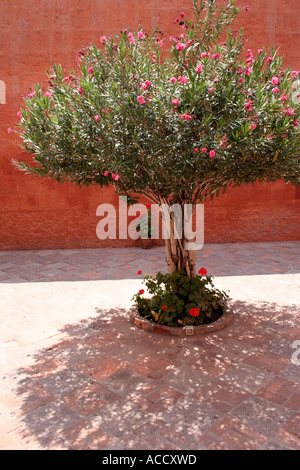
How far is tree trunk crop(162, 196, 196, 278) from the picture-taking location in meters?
5.02

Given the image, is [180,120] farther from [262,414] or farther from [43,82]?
[43,82]

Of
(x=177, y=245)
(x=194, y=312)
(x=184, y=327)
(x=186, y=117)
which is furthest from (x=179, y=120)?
(x=184, y=327)

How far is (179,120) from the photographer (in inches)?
150

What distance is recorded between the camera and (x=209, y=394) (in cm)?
363

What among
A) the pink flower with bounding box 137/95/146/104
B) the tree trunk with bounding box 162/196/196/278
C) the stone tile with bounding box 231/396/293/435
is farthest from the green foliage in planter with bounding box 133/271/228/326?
the pink flower with bounding box 137/95/146/104

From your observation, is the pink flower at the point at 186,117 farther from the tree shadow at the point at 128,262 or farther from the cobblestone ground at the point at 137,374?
the tree shadow at the point at 128,262

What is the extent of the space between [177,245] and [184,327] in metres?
1.01

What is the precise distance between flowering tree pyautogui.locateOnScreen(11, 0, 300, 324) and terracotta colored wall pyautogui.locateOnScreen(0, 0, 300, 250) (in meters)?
5.09

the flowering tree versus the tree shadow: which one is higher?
the flowering tree

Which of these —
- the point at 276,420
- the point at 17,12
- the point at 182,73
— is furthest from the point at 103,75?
the point at 17,12

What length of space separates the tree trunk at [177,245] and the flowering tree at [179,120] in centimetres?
66

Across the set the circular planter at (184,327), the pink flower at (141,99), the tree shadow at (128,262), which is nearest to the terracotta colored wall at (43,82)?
the tree shadow at (128,262)

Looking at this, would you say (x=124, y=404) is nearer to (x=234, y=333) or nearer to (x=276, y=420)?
(x=276, y=420)

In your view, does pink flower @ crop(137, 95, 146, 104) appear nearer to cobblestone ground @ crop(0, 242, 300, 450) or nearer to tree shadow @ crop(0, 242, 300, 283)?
cobblestone ground @ crop(0, 242, 300, 450)
